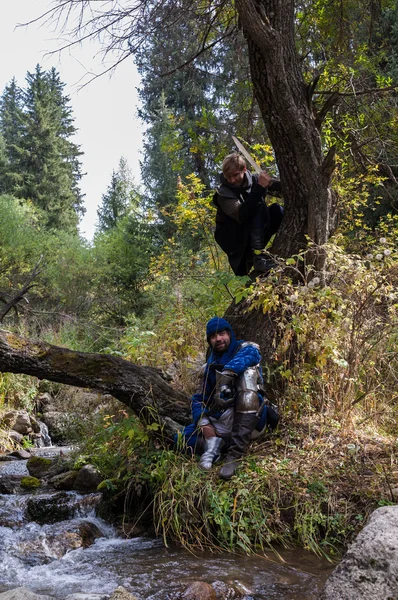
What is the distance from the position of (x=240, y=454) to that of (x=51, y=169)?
30.6 m

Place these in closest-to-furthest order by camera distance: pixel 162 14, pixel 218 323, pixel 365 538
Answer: pixel 365 538 < pixel 218 323 < pixel 162 14

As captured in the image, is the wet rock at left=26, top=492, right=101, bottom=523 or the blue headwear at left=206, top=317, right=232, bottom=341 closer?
the blue headwear at left=206, top=317, right=232, bottom=341

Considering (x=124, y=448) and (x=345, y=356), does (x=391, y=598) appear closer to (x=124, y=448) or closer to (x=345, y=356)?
(x=345, y=356)

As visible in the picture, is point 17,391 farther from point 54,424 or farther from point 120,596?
point 120,596

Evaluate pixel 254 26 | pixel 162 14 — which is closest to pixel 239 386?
pixel 254 26

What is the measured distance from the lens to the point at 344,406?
4949mm

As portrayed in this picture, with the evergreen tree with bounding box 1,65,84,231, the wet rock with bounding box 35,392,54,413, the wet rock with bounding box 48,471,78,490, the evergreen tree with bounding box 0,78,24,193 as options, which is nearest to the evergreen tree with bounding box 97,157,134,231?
the evergreen tree with bounding box 1,65,84,231

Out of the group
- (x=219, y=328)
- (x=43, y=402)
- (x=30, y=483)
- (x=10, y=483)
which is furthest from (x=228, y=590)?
(x=43, y=402)

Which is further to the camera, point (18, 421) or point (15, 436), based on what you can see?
point (18, 421)

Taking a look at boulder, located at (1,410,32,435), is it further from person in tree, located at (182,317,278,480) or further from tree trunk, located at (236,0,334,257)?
tree trunk, located at (236,0,334,257)

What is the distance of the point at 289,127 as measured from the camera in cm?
529

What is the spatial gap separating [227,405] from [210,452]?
1.36 feet

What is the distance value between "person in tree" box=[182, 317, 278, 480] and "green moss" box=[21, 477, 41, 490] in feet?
7.39

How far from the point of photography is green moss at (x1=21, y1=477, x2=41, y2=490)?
6.01 m
